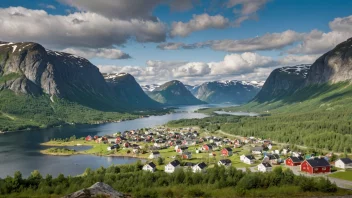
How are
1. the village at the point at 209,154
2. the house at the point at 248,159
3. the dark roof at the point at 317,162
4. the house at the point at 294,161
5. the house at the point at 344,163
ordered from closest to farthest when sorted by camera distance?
the dark roof at the point at 317,162, the house at the point at 344,163, the village at the point at 209,154, the house at the point at 294,161, the house at the point at 248,159

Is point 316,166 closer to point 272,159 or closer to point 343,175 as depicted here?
point 343,175

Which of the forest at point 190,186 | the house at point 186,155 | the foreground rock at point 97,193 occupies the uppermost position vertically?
the foreground rock at point 97,193

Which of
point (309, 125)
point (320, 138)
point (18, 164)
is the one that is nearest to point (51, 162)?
point (18, 164)

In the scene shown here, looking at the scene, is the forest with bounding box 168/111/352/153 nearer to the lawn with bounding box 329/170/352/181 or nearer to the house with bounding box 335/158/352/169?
the house with bounding box 335/158/352/169

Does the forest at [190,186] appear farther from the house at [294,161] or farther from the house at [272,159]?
the house at [272,159]

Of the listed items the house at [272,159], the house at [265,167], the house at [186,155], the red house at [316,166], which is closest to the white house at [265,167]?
the house at [265,167]
